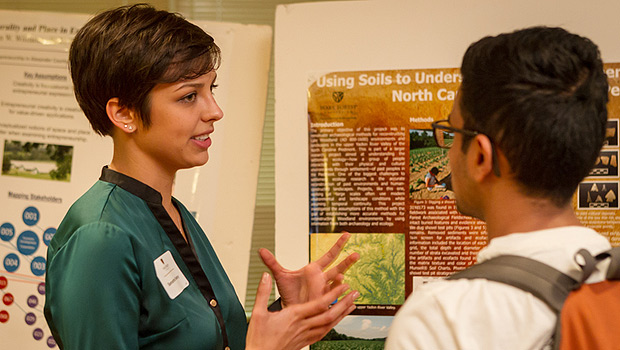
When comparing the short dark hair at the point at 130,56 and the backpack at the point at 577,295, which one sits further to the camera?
the short dark hair at the point at 130,56

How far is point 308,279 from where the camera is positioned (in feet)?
4.99

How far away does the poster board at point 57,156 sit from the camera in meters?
2.51

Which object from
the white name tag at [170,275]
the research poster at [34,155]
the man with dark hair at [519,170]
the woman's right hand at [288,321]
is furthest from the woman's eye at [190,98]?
the research poster at [34,155]

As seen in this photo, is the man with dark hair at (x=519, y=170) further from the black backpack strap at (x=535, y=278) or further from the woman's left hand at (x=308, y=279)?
the woman's left hand at (x=308, y=279)

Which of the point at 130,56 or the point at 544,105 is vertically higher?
the point at 130,56

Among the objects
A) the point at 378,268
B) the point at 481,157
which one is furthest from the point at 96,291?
the point at 378,268

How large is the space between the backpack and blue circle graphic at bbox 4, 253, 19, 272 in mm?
2281

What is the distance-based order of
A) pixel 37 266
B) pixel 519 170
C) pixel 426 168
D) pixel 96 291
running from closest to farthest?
pixel 519 170, pixel 96 291, pixel 426 168, pixel 37 266

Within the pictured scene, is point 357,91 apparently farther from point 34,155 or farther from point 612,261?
point 612,261

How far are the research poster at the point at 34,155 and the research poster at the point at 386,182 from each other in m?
0.97

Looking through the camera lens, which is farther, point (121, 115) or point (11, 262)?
point (11, 262)

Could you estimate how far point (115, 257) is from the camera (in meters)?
1.20

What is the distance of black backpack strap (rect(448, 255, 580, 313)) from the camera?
0.83 m

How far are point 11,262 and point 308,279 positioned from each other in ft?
5.45
